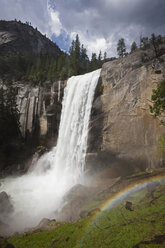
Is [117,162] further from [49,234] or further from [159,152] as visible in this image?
[49,234]

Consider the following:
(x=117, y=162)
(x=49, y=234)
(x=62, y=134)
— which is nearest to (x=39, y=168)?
(x=62, y=134)

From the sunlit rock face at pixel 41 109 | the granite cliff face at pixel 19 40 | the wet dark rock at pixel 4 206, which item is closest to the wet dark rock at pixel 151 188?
the wet dark rock at pixel 4 206

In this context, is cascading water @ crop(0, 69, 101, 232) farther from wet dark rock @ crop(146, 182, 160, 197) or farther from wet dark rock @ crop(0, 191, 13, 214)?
wet dark rock @ crop(146, 182, 160, 197)

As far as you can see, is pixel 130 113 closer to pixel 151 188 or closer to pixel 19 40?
pixel 151 188

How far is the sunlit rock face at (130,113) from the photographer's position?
50.3ft

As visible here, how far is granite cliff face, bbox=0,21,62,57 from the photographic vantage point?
79750 mm

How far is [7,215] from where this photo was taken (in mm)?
12547

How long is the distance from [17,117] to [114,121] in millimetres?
22886

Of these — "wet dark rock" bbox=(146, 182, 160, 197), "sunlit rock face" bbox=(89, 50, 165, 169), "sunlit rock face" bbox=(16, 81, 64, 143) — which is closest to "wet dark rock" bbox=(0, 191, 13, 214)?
"sunlit rock face" bbox=(89, 50, 165, 169)

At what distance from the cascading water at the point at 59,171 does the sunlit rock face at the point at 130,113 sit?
2.57 meters

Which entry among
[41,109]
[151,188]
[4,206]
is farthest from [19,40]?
[151,188]

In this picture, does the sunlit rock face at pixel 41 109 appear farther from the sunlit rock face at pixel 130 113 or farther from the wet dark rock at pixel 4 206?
the wet dark rock at pixel 4 206

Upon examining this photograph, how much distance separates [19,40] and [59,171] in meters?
94.6

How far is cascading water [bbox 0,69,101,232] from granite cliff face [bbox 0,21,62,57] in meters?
64.2
